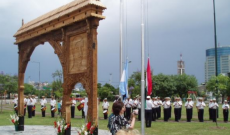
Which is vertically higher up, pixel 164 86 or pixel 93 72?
pixel 93 72

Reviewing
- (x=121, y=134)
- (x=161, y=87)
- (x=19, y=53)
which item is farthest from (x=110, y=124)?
(x=161, y=87)

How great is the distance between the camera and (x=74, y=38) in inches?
345

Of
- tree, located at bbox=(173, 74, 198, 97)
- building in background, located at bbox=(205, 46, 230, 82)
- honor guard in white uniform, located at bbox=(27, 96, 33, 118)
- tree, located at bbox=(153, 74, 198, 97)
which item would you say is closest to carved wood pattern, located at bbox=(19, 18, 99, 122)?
honor guard in white uniform, located at bbox=(27, 96, 33, 118)

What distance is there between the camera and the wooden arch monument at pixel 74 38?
A: 777cm

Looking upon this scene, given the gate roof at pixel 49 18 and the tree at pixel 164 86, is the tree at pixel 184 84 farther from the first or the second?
the gate roof at pixel 49 18

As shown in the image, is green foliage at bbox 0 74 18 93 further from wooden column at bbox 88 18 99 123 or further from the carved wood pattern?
wooden column at bbox 88 18 99 123

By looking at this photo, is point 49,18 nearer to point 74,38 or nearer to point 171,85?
point 74,38

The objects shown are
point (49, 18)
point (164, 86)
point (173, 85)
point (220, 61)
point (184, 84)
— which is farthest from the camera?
point (220, 61)

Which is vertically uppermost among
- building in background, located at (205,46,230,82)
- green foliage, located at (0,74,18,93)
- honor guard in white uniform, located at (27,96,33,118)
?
building in background, located at (205,46,230,82)

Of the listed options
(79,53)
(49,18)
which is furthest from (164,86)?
(79,53)

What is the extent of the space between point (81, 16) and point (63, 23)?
110 cm

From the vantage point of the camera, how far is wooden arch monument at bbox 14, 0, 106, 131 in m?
7.77

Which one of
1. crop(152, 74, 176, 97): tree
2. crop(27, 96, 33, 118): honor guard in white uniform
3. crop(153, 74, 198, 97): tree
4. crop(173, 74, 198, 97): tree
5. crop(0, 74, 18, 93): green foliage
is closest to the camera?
crop(27, 96, 33, 118): honor guard in white uniform

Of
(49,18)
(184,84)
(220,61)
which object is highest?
(220,61)
